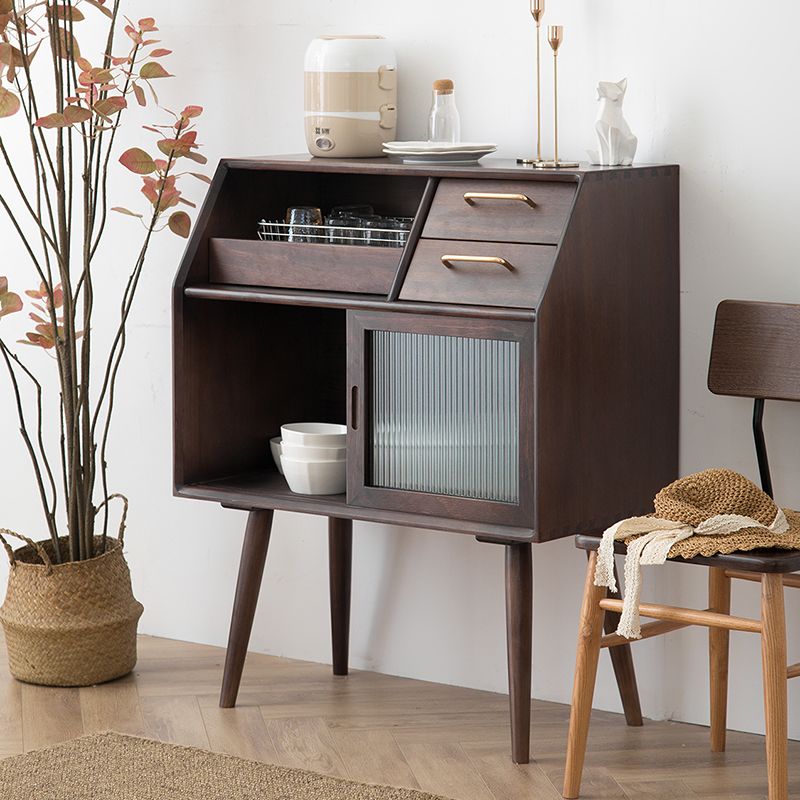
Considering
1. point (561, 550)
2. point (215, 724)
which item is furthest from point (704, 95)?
point (215, 724)

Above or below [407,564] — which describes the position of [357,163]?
above

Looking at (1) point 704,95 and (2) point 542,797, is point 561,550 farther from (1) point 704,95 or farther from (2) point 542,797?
(1) point 704,95

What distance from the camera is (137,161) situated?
11.0 feet

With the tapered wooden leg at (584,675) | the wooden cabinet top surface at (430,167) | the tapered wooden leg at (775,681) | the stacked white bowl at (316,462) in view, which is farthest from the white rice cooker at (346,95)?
the tapered wooden leg at (775,681)

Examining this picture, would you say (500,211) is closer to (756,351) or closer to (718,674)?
(756,351)

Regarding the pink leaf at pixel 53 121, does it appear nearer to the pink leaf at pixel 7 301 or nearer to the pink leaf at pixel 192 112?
the pink leaf at pixel 192 112

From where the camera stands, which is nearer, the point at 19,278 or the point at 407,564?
the point at 407,564

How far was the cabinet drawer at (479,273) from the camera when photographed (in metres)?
2.78

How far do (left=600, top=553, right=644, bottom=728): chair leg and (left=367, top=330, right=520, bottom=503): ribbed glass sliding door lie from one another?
47cm

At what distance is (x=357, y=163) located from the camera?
10.1 feet

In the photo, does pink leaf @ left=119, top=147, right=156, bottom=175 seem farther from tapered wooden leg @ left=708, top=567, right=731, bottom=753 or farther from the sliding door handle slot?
tapered wooden leg @ left=708, top=567, right=731, bottom=753

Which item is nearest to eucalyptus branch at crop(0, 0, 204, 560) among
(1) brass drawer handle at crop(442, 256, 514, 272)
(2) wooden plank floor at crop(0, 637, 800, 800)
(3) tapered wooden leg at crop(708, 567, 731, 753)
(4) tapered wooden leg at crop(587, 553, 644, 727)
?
(2) wooden plank floor at crop(0, 637, 800, 800)

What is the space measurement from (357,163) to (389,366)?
434 mm

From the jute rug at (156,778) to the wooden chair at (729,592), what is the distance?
0.41m
